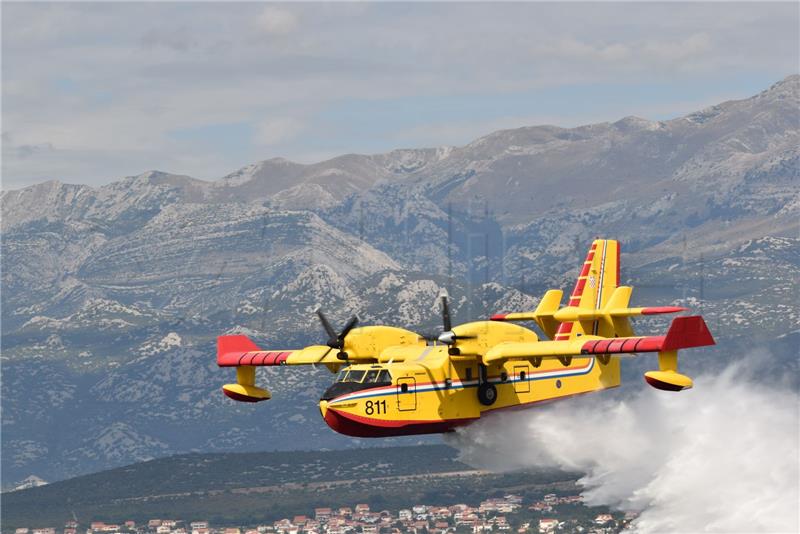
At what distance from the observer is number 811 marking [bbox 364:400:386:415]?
204ft

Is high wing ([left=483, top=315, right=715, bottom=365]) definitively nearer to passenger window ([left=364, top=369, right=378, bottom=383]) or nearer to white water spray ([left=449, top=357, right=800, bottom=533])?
passenger window ([left=364, top=369, right=378, bottom=383])

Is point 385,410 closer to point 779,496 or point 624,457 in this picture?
point 624,457

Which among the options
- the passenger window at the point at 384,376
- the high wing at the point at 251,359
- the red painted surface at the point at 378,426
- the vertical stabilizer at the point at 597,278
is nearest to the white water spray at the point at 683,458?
the red painted surface at the point at 378,426

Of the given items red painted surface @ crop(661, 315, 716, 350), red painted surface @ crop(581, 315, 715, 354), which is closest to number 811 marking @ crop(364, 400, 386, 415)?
red painted surface @ crop(581, 315, 715, 354)

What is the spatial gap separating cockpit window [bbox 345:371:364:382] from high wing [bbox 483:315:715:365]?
5959 millimetres

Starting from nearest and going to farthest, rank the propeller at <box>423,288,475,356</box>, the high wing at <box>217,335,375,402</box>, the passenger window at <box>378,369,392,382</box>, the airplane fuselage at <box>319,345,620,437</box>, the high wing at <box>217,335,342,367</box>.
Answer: the airplane fuselage at <box>319,345,620,437</box> < the passenger window at <box>378,369,392,382</box> < the propeller at <box>423,288,475,356</box> < the high wing at <box>217,335,342,367</box> < the high wing at <box>217,335,375,402</box>

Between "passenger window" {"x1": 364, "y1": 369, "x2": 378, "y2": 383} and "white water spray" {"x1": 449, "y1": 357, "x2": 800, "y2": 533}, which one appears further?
"white water spray" {"x1": 449, "y1": 357, "x2": 800, "y2": 533}

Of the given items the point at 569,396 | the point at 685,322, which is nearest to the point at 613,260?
the point at 569,396

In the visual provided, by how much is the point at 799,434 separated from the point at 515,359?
61.1ft

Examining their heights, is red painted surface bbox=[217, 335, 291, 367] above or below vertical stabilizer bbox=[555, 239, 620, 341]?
below

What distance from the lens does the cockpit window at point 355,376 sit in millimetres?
62750

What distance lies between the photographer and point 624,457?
238ft

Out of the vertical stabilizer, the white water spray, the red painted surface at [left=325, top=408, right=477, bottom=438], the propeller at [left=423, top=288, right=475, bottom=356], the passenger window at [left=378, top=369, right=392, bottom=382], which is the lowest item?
the white water spray

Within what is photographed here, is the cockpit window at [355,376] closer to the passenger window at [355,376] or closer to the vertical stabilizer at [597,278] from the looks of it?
the passenger window at [355,376]
